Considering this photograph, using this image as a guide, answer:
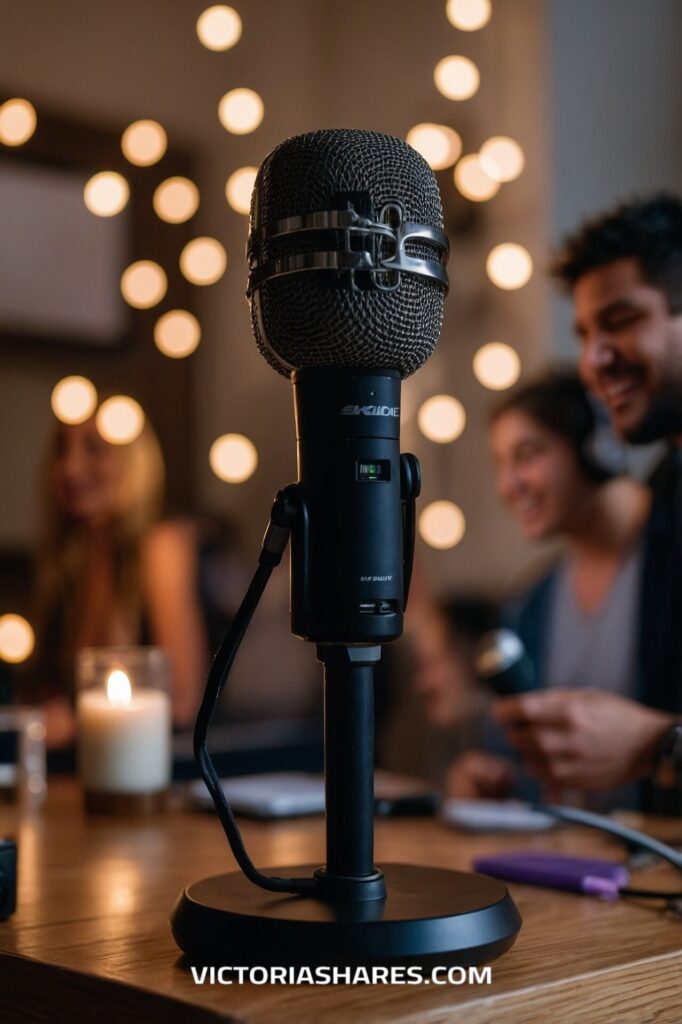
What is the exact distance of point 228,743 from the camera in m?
1.64

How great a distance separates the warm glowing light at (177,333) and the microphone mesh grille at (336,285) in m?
1.00

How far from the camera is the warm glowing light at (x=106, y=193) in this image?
1.54 m

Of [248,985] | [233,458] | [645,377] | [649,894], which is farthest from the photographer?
[233,458]

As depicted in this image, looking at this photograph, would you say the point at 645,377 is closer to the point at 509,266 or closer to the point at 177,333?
the point at 509,266

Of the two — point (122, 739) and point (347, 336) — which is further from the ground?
point (347, 336)

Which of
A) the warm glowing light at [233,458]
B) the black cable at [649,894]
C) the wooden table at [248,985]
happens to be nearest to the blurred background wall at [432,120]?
the warm glowing light at [233,458]

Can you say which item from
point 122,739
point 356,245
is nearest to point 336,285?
point 356,245

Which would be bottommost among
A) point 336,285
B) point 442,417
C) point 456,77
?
point 336,285

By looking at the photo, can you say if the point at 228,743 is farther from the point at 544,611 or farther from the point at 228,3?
the point at 228,3

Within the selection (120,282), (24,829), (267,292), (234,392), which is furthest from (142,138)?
(267,292)

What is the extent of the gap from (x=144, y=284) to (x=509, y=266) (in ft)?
1.75

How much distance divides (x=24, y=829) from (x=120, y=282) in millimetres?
738

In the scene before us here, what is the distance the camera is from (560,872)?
2.61ft

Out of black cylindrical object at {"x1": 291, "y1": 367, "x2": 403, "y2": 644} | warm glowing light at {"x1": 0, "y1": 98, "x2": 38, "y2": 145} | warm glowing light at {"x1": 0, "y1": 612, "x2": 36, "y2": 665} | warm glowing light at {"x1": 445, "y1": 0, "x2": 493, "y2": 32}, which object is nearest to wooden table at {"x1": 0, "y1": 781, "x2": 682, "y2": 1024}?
black cylindrical object at {"x1": 291, "y1": 367, "x2": 403, "y2": 644}
